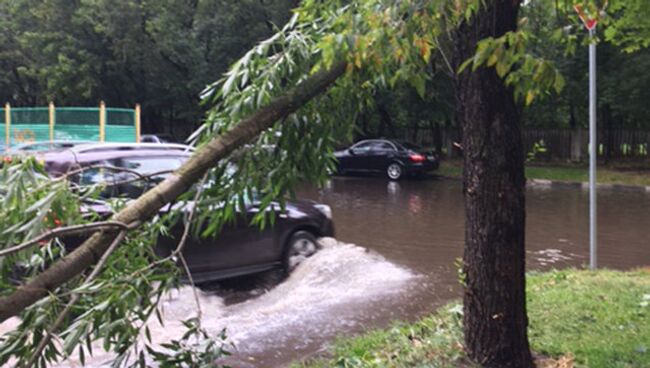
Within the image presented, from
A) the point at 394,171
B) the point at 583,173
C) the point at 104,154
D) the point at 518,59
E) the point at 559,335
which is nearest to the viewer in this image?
the point at 518,59

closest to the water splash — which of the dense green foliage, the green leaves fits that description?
the green leaves

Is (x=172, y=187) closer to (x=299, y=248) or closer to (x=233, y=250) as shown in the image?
(x=233, y=250)

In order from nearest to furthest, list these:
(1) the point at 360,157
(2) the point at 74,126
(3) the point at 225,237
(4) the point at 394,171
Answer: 1. (3) the point at 225,237
2. (2) the point at 74,126
3. (4) the point at 394,171
4. (1) the point at 360,157

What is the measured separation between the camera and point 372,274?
356 inches

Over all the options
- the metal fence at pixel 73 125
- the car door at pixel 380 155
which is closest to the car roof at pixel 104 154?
the metal fence at pixel 73 125

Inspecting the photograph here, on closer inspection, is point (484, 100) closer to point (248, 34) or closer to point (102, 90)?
point (248, 34)

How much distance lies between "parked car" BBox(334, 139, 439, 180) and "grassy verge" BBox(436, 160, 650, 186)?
180 centimetres

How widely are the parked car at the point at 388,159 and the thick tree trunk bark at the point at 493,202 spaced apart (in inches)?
780

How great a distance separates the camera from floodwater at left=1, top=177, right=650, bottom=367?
6.47 meters

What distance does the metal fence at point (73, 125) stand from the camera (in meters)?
20.1

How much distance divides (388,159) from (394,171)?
505 millimetres

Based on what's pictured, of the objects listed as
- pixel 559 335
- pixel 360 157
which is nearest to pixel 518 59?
pixel 559 335

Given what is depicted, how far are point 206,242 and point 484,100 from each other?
4396 mm

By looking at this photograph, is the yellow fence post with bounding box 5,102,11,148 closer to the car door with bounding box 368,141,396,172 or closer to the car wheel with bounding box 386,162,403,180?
the car door with bounding box 368,141,396,172
